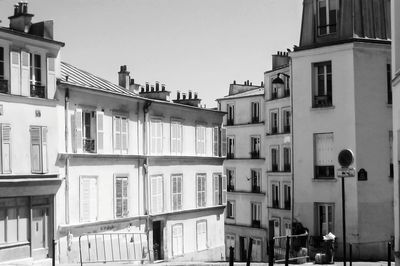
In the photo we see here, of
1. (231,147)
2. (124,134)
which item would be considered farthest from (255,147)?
→ (124,134)

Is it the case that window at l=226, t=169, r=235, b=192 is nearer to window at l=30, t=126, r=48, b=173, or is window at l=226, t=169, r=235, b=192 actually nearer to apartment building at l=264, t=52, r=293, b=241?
apartment building at l=264, t=52, r=293, b=241

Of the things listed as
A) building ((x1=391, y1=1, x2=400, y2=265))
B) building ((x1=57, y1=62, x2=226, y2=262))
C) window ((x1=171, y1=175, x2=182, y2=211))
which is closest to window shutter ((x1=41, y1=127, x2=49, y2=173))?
building ((x1=57, y1=62, x2=226, y2=262))

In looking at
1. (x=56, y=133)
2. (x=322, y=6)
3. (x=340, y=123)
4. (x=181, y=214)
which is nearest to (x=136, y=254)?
(x=181, y=214)

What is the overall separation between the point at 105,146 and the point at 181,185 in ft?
20.8

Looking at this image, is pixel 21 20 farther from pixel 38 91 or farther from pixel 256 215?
pixel 256 215

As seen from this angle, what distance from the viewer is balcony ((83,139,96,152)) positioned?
23859mm

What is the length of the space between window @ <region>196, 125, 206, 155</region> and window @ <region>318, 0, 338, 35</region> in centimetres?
1153

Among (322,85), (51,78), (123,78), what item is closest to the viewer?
(322,85)

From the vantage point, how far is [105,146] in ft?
82.0

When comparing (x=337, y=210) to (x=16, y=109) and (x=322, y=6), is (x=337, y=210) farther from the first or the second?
(x=16, y=109)

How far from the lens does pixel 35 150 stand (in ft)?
70.9

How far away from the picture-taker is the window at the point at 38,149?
21531mm

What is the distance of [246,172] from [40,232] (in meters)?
23.8

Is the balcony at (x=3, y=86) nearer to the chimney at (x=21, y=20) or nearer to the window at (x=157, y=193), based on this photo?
the chimney at (x=21, y=20)
